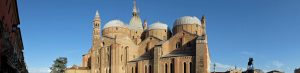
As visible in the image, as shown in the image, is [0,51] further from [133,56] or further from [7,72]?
[133,56]

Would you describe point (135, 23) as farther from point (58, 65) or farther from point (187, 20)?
point (58, 65)

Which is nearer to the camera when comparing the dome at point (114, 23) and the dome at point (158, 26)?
the dome at point (114, 23)

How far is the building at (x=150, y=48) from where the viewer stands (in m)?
63.0

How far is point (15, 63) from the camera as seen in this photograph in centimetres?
2166

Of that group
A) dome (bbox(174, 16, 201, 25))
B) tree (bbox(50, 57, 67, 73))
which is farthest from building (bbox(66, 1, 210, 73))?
tree (bbox(50, 57, 67, 73))

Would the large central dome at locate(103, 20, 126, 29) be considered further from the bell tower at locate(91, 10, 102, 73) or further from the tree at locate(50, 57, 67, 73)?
the tree at locate(50, 57, 67, 73)

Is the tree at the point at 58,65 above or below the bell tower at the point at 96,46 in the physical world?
below

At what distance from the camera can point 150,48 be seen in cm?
7169

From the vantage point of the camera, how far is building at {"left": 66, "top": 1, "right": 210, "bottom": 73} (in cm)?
6296

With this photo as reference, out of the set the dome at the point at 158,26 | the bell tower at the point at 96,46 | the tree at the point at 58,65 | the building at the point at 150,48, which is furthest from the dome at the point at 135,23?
the tree at the point at 58,65

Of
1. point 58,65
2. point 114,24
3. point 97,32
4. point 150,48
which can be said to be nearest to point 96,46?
point 97,32

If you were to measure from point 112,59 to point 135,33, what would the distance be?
13.6 m

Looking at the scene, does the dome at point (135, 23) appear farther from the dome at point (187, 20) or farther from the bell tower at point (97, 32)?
the dome at point (187, 20)

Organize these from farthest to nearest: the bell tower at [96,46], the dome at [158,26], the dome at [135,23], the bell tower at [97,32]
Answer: the dome at [135,23] < the dome at [158,26] < the bell tower at [97,32] < the bell tower at [96,46]
